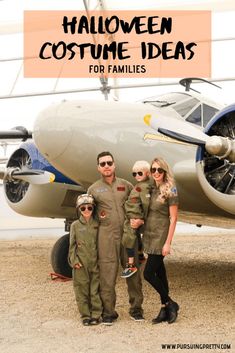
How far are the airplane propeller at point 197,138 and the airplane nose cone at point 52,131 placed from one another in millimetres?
945

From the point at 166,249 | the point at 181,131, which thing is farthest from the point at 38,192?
the point at 166,249

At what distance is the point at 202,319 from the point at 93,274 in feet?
3.73

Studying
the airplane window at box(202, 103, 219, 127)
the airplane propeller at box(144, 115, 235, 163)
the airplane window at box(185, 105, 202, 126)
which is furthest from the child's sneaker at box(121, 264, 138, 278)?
the airplane window at box(202, 103, 219, 127)

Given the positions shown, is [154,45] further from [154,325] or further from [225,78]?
[154,325]

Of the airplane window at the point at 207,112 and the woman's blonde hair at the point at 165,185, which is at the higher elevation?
the airplane window at the point at 207,112

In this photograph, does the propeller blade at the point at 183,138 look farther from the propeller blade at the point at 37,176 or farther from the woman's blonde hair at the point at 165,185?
the propeller blade at the point at 37,176

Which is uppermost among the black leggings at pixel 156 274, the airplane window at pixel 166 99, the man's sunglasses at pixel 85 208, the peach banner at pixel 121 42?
the peach banner at pixel 121 42

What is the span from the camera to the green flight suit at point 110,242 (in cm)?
464

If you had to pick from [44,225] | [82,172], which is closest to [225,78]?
[44,225]

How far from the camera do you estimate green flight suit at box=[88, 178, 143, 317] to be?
15.2 ft

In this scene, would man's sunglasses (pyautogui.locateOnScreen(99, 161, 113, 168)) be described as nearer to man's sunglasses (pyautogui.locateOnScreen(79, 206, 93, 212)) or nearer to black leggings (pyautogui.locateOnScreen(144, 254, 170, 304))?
man's sunglasses (pyautogui.locateOnScreen(79, 206, 93, 212))

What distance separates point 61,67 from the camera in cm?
Result: 1898

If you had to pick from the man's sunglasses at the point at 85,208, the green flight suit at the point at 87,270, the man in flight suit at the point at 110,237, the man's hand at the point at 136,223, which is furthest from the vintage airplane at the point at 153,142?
the green flight suit at the point at 87,270

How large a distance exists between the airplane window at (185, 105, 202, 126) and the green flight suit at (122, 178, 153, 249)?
87.3 inches
